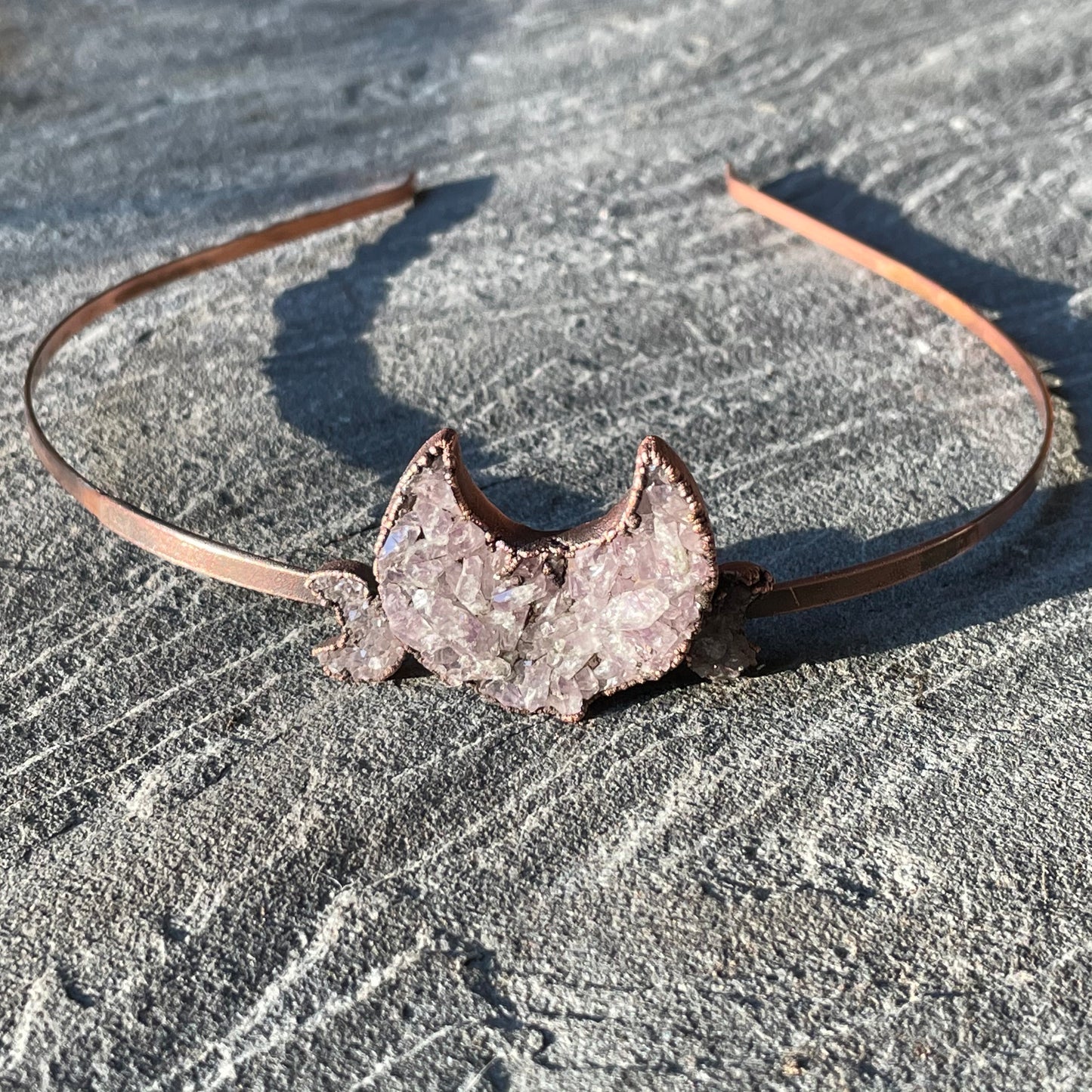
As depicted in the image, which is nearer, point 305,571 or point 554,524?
point 305,571

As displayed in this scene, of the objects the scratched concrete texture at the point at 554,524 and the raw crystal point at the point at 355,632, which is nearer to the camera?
the scratched concrete texture at the point at 554,524

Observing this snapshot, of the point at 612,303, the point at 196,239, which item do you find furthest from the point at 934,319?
the point at 196,239

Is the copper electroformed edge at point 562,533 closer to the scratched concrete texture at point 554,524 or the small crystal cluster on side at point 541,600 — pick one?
the small crystal cluster on side at point 541,600

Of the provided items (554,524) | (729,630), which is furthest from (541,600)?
(554,524)

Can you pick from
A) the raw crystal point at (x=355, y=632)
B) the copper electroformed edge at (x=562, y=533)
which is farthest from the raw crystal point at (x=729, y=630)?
the raw crystal point at (x=355, y=632)

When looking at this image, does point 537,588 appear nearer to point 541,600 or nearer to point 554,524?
point 541,600

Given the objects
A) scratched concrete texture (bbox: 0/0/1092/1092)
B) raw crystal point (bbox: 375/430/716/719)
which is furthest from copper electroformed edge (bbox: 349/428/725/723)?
scratched concrete texture (bbox: 0/0/1092/1092)

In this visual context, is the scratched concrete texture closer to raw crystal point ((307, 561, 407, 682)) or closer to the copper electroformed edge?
raw crystal point ((307, 561, 407, 682))
